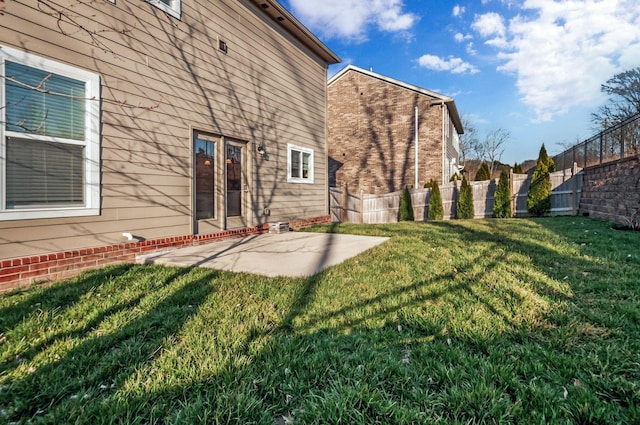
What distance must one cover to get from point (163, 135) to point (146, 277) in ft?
7.84

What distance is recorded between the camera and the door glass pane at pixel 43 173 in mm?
3246

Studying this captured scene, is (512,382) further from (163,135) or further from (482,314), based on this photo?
(163,135)

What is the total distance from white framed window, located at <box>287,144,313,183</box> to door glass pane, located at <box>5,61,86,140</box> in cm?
461

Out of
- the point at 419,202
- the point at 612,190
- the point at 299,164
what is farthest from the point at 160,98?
the point at 612,190

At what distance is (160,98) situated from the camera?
15.5ft

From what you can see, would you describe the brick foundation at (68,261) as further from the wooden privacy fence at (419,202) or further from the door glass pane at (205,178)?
the wooden privacy fence at (419,202)

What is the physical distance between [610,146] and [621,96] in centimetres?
1632

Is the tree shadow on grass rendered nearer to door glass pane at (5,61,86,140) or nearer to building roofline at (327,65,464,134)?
door glass pane at (5,61,86,140)

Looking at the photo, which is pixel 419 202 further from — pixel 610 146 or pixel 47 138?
pixel 47 138

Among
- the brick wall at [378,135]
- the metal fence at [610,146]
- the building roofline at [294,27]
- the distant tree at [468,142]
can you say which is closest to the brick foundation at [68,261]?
the building roofline at [294,27]

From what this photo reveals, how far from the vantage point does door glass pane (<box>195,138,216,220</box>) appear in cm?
546

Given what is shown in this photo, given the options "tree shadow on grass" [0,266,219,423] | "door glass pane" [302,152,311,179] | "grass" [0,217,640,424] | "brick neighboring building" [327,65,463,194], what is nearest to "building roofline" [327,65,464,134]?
"brick neighboring building" [327,65,463,194]

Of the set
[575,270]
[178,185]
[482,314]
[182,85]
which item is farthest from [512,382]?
[182,85]

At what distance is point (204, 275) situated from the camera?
138 inches
